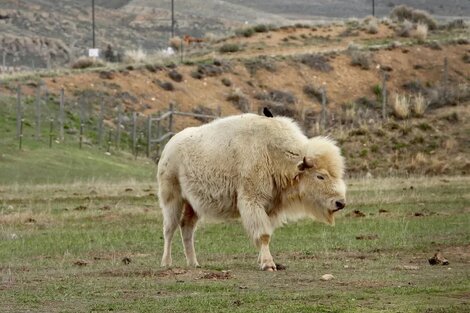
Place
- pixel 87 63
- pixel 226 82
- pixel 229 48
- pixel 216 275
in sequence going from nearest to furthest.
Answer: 1. pixel 216 275
2. pixel 226 82
3. pixel 87 63
4. pixel 229 48

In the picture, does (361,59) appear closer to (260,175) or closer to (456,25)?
(456,25)

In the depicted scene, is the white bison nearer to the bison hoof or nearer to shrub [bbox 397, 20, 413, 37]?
the bison hoof

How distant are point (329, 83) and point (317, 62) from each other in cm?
301

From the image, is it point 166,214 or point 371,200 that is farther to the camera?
point 371,200

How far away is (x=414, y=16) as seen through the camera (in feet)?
304

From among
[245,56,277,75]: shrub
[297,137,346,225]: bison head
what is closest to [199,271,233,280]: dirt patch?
[297,137,346,225]: bison head

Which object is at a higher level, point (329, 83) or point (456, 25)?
point (456, 25)

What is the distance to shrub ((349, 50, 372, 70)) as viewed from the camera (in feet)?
234

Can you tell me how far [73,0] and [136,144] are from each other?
3896 inches

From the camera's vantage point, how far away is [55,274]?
1492 cm

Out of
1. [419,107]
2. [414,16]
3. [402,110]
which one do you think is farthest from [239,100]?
[414,16]

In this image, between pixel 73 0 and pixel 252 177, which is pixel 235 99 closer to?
pixel 252 177

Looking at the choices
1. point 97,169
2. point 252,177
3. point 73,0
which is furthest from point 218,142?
point 73,0

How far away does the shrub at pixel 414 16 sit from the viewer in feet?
294
